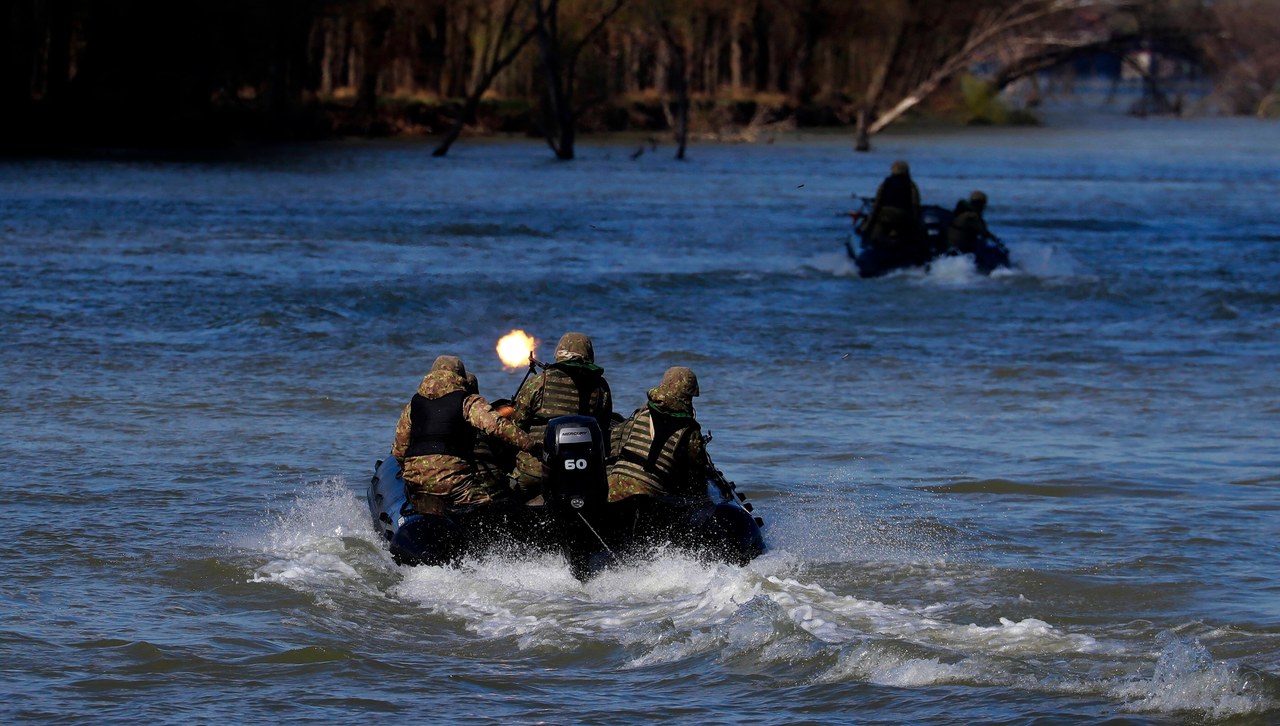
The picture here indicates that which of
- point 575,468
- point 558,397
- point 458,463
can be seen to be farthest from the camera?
point 558,397

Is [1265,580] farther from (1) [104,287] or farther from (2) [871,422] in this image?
(1) [104,287]

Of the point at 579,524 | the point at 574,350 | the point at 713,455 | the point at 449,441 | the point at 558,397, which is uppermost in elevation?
the point at 574,350

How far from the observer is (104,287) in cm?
2467

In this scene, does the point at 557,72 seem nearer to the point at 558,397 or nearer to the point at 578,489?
the point at 558,397

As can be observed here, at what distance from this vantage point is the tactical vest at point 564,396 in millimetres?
10461

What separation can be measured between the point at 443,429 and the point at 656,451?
1.13 metres

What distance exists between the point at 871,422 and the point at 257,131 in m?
53.5

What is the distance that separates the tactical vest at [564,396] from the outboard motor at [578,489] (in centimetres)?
61

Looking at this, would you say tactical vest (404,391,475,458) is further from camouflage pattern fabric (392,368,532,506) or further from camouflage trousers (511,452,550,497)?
camouflage trousers (511,452,550,497)

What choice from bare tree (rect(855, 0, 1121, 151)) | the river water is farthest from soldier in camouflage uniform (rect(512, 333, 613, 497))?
bare tree (rect(855, 0, 1121, 151))

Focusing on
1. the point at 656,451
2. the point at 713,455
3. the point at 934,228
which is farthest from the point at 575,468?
the point at 934,228

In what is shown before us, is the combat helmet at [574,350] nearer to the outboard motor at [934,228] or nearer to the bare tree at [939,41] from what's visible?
the outboard motor at [934,228]

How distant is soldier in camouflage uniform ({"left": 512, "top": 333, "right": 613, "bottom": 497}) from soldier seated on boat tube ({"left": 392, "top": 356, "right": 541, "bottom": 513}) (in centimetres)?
16

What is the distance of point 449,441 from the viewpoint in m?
10.4
